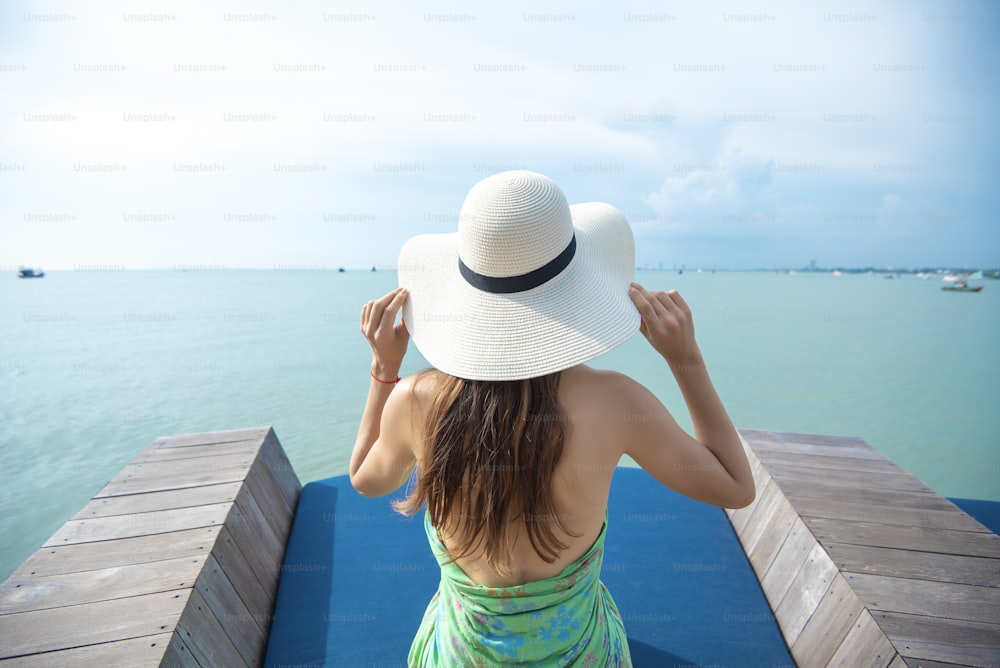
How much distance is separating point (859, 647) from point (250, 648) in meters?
1.98

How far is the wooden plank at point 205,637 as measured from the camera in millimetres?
1379

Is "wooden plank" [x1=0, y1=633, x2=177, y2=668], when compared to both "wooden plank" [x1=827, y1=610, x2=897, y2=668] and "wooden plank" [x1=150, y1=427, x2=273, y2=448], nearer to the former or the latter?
"wooden plank" [x1=150, y1=427, x2=273, y2=448]

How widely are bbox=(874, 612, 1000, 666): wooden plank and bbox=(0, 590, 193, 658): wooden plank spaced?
2041 millimetres

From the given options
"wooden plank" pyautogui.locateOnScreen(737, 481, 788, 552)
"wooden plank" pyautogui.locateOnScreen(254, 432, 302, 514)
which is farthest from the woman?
"wooden plank" pyautogui.locateOnScreen(254, 432, 302, 514)

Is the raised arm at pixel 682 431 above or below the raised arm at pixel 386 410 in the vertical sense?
above

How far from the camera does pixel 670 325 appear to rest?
90 cm

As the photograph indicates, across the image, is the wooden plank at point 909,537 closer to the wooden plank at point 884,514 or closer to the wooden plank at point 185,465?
the wooden plank at point 884,514

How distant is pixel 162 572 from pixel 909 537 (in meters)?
2.64

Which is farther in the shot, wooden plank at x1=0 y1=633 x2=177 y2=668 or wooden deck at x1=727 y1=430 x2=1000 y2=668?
wooden deck at x1=727 y1=430 x2=1000 y2=668

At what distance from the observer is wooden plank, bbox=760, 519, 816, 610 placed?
1.82 meters

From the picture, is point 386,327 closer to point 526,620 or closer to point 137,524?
point 526,620

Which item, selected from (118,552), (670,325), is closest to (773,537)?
(670,325)

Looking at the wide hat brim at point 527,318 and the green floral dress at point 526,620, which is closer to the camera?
the wide hat brim at point 527,318

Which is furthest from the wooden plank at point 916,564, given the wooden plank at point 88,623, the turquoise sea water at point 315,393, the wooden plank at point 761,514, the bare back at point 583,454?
the turquoise sea water at point 315,393
